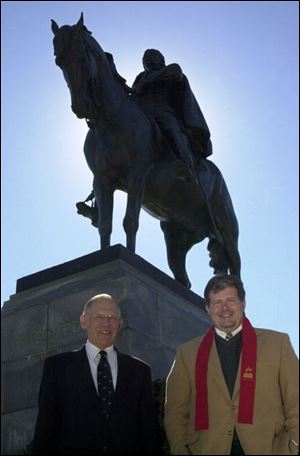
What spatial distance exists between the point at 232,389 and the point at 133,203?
453cm

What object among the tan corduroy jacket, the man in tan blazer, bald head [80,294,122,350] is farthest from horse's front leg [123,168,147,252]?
the tan corduroy jacket

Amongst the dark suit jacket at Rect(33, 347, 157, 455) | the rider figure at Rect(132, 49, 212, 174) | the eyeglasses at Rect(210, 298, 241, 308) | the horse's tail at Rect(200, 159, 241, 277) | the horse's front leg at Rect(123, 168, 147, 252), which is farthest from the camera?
the horse's tail at Rect(200, 159, 241, 277)

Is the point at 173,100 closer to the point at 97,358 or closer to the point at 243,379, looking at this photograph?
the point at 97,358

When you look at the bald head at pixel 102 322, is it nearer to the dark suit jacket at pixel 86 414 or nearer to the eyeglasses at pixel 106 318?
the eyeglasses at pixel 106 318

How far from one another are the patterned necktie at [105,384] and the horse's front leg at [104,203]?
161 inches

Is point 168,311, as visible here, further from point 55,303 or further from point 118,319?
point 118,319

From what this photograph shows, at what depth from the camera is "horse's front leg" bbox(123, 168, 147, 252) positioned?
801 centimetres

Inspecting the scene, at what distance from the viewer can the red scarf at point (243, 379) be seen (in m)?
3.79

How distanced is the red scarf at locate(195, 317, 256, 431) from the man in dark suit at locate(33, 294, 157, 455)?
15.3 inches

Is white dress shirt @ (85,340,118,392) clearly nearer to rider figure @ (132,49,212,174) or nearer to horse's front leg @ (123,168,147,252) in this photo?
horse's front leg @ (123,168,147,252)

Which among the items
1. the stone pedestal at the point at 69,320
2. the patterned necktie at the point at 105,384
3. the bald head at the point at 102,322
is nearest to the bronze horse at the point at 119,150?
the stone pedestal at the point at 69,320

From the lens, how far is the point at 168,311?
7.51m

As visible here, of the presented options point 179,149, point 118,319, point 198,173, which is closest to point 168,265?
point 198,173

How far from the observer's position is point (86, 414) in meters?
3.96
